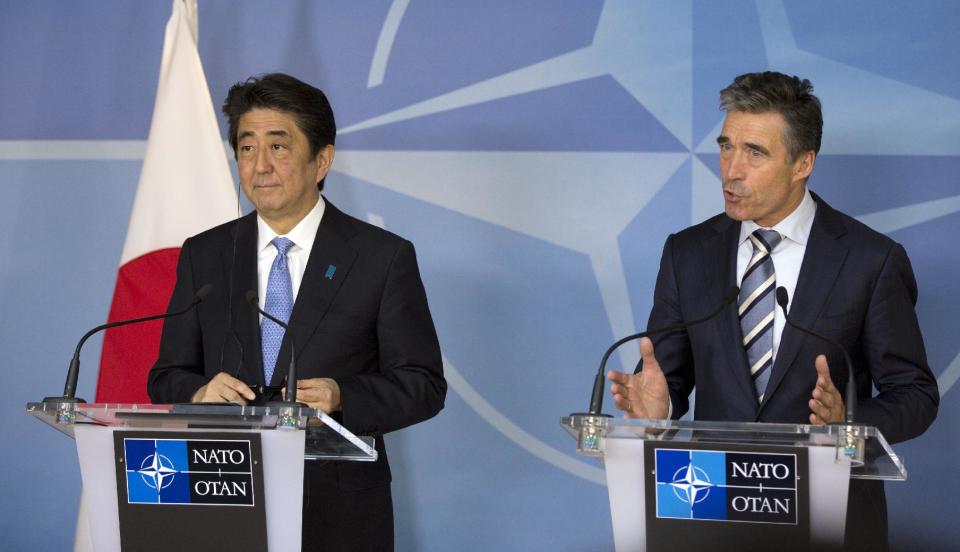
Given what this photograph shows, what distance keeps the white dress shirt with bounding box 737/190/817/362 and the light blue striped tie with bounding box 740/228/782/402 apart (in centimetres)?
2

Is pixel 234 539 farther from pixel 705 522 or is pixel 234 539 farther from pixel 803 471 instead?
pixel 803 471

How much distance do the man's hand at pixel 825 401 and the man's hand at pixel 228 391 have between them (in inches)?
44.7

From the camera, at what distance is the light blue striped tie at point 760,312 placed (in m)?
2.98

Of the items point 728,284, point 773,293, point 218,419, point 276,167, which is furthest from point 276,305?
point 773,293

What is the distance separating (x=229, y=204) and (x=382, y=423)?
4.57 ft

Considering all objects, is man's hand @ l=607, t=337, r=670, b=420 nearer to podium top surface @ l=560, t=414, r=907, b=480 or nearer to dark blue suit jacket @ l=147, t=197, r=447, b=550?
podium top surface @ l=560, t=414, r=907, b=480

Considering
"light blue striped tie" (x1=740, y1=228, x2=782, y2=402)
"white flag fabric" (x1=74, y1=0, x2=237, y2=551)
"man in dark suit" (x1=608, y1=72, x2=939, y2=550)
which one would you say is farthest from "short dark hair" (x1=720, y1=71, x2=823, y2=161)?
"white flag fabric" (x1=74, y1=0, x2=237, y2=551)

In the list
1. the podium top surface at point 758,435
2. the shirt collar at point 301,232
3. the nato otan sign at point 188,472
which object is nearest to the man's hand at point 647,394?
the podium top surface at point 758,435

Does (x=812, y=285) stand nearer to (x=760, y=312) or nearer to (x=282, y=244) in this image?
(x=760, y=312)

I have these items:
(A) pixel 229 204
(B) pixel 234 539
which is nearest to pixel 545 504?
(A) pixel 229 204

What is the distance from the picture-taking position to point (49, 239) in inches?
173

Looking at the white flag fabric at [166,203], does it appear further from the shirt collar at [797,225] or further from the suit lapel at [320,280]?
the shirt collar at [797,225]

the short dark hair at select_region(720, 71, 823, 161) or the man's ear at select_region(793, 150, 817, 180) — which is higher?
the short dark hair at select_region(720, 71, 823, 161)

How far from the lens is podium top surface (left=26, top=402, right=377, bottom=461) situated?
7.48 ft
